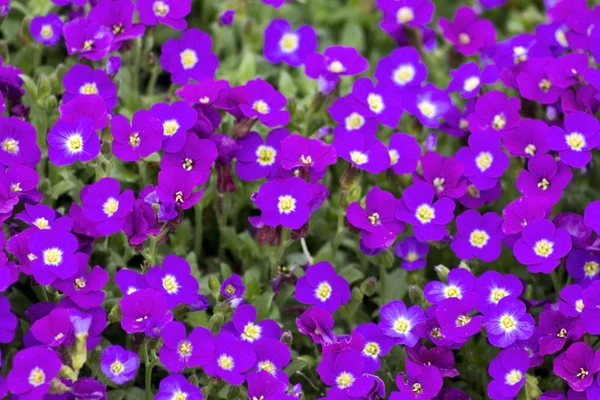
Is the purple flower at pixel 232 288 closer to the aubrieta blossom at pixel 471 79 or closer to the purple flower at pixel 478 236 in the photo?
the purple flower at pixel 478 236

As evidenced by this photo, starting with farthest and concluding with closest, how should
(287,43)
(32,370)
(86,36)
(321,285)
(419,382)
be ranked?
(287,43) < (86,36) < (321,285) < (419,382) < (32,370)

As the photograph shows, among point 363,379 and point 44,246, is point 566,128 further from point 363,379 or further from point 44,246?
point 44,246

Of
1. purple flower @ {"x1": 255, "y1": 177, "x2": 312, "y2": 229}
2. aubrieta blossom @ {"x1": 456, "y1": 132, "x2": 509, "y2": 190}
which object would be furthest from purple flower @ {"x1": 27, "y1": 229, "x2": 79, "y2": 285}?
aubrieta blossom @ {"x1": 456, "y1": 132, "x2": 509, "y2": 190}

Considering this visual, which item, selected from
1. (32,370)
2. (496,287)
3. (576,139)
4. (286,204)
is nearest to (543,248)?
(496,287)

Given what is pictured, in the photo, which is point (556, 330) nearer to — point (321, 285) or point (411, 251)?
point (411, 251)

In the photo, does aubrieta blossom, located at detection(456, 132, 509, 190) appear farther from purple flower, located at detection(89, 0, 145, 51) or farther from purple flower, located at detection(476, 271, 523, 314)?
purple flower, located at detection(89, 0, 145, 51)

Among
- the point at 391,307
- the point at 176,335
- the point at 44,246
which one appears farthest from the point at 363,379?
the point at 44,246

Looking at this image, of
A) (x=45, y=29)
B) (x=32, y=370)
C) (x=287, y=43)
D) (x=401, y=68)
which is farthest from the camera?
(x=287, y=43)
